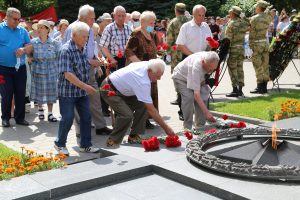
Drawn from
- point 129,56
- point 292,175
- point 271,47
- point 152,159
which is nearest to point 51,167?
point 152,159

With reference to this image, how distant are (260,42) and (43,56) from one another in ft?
18.4

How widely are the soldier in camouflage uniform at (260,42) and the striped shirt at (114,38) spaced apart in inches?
167

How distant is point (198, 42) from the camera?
883 cm

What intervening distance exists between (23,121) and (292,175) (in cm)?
547

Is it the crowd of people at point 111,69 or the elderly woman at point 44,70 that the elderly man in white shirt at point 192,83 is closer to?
the crowd of people at point 111,69

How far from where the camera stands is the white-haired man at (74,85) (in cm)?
586

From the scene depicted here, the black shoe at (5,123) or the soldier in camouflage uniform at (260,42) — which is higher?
the soldier in camouflage uniform at (260,42)

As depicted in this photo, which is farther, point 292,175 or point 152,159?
point 152,159

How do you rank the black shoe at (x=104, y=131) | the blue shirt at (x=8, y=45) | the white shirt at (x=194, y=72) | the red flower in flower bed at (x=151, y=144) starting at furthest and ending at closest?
the blue shirt at (x=8, y=45), the black shoe at (x=104, y=131), the white shirt at (x=194, y=72), the red flower in flower bed at (x=151, y=144)

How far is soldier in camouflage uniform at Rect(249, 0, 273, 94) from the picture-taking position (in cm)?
1136

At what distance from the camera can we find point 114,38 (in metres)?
8.47

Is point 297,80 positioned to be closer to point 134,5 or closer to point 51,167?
point 51,167

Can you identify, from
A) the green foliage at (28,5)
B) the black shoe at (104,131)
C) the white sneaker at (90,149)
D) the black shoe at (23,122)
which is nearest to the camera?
the white sneaker at (90,149)

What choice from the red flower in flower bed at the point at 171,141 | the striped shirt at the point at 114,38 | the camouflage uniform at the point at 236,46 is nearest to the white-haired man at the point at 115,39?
the striped shirt at the point at 114,38
